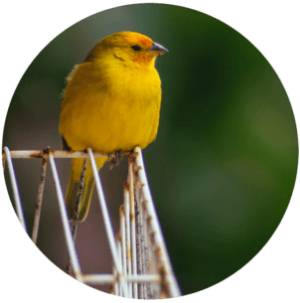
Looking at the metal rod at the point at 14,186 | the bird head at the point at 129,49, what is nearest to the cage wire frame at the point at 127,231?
the metal rod at the point at 14,186

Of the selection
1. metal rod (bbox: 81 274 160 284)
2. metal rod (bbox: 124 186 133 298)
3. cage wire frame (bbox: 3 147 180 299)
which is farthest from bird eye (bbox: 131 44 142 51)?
metal rod (bbox: 81 274 160 284)

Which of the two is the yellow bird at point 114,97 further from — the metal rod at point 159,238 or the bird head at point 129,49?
the metal rod at point 159,238

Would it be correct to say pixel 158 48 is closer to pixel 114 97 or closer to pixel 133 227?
pixel 114 97

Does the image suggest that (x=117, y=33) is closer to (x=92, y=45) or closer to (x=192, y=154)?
(x=92, y=45)

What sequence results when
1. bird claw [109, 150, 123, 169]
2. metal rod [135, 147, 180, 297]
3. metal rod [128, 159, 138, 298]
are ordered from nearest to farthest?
1. metal rod [135, 147, 180, 297]
2. metal rod [128, 159, 138, 298]
3. bird claw [109, 150, 123, 169]

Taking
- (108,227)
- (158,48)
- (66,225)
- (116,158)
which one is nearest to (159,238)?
(108,227)

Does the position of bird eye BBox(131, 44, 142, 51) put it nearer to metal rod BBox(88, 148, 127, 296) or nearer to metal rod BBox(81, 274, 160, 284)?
metal rod BBox(88, 148, 127, 296)

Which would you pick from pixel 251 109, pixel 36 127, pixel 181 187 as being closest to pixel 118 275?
pixel 181 187
